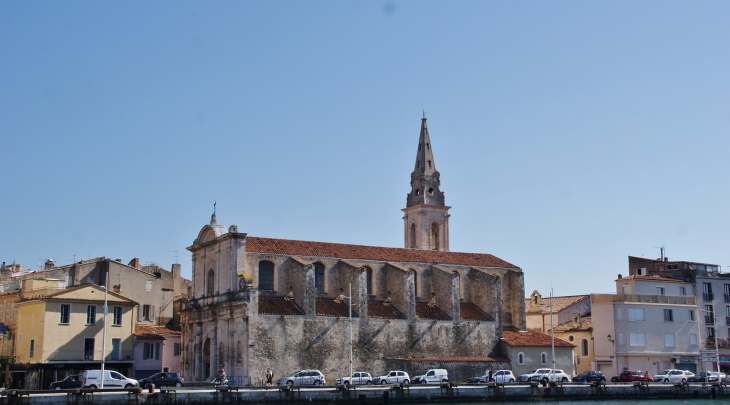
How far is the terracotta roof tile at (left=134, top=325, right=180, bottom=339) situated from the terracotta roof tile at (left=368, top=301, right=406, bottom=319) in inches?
614

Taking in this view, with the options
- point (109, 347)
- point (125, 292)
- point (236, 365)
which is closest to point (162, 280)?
point (125, 292)

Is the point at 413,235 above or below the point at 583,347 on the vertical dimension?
above

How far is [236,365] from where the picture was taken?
5622cm

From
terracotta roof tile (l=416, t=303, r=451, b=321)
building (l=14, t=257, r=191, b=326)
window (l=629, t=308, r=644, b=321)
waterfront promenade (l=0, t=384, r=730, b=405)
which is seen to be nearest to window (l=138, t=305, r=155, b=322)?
building (l=14, t=257, r=191, b=326)

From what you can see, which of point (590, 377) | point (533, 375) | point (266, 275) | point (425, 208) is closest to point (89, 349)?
point (266, 275)

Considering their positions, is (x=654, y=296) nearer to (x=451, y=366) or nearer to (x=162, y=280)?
(x=451, y=366)

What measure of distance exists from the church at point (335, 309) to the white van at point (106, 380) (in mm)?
7922

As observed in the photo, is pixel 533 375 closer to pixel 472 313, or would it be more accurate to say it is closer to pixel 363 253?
pixel 472 313

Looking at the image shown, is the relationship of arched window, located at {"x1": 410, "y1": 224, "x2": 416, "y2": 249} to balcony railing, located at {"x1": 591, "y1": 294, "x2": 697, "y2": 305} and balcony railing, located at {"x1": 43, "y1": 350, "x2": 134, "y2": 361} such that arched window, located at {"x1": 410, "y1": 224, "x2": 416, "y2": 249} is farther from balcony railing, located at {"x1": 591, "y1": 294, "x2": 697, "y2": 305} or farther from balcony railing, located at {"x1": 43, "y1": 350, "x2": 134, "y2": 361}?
balcony railing, located at {"x1": 43, "y1": 350, "x2": 134, "y2": 361}

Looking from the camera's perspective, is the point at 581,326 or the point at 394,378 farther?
the point at 581,326

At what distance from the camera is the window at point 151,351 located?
62219mm

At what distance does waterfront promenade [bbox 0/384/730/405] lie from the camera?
40.2 metres

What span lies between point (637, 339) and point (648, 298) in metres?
3.81

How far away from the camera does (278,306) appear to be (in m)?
57.8
